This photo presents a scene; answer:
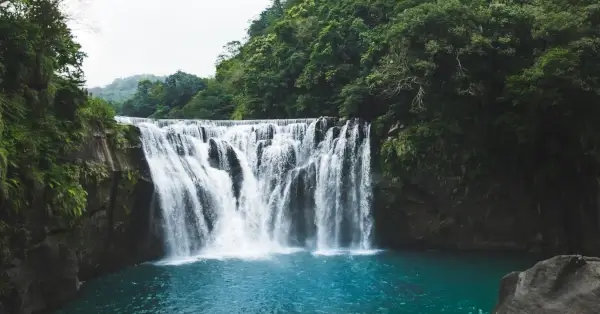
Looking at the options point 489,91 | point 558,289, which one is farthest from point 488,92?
point 558,289

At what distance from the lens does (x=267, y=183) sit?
71.2 ft

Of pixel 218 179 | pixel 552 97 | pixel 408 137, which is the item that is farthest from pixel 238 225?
pixel 552 97

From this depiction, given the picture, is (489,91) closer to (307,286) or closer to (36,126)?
(307,286)

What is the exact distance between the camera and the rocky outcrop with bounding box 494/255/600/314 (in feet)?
20.3

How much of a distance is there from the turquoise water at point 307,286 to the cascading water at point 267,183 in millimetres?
2326

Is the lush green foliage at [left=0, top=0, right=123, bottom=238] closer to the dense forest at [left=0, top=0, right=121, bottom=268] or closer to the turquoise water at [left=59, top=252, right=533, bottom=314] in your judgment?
the dense forest at [left=0, top=0, right=121, bottom=268]

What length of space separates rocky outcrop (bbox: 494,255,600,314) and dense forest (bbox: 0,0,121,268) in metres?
8.88

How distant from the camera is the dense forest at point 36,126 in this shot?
10.3m

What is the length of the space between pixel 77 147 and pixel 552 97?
48.2ft

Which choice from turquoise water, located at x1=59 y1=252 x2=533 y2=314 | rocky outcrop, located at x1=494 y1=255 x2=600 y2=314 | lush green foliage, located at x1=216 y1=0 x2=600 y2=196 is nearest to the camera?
rocky outcrop, located at x1=494 y1=255 x2=600 y2=314

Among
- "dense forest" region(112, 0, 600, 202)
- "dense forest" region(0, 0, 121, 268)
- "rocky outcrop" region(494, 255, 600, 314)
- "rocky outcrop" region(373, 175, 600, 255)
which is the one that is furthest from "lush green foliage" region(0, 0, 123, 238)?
"rocky outcrop" region(373, 175, 600, 255)

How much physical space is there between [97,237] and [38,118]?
16.4 feet

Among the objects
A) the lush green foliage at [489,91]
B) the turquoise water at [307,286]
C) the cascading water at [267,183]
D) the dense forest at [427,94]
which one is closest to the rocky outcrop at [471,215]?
the dense forest at [427,94]

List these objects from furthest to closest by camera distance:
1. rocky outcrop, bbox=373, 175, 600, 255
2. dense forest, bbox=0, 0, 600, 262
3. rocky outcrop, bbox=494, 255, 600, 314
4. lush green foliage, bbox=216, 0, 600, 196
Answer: rocky outcrop, bbox=373, 175, 600, 255 < lush green foliage, bbox=216, 0, 600, 196 < dense forest, bbox=0, 0, 600, 262 < rocky outcrop, bbox=494, 255, 600, 314
